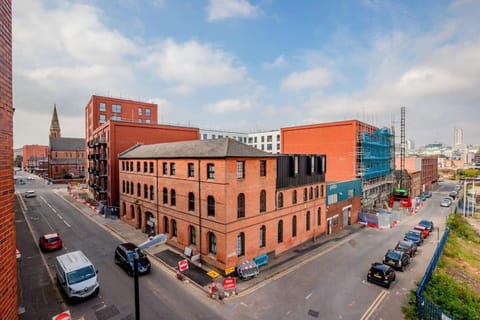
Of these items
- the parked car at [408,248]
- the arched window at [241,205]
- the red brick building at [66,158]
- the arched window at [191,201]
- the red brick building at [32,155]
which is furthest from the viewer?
the red brick building at [32,155]

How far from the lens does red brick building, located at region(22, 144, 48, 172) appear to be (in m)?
115

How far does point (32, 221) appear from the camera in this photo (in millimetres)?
31062

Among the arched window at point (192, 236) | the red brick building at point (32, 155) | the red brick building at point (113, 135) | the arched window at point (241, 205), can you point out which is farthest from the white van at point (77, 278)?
the red brick building at point (32, 155)

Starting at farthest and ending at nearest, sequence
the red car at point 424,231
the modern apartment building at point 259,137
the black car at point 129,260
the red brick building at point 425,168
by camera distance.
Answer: the modern apartment building at point 259,137 → the red brick building at point 425,168 → the red car at point 424,231 → the black car at point 129,260

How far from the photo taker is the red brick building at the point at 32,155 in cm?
11531

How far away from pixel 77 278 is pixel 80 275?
20 cm

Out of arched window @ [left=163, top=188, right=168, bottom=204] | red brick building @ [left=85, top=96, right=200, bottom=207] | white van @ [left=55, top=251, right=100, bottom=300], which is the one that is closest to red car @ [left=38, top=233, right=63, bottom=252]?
white van @ [left=55, top=251, right=100, bottom=300]

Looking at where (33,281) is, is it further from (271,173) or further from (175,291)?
(271,173)

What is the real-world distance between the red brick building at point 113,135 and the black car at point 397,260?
33943 millimetres

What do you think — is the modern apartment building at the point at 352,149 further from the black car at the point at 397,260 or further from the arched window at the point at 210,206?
the arched window at the point at 210,206

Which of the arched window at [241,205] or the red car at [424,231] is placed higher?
the arched window at [241,205]

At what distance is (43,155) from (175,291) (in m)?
147

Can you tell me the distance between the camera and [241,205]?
19.0 m

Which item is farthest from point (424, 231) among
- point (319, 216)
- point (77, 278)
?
point (77, 278)
